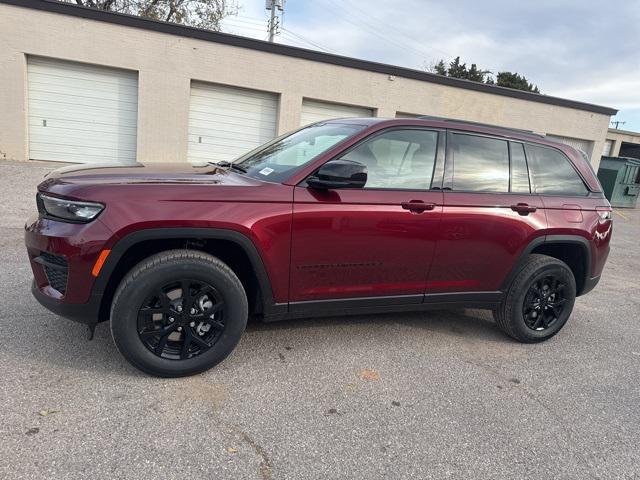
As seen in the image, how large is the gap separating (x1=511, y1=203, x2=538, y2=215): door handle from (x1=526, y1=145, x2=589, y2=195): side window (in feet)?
0.74

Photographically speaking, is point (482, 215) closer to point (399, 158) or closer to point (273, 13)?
point (399, 158)

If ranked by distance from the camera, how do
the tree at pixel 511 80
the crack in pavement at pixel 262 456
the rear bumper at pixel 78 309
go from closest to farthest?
the crack in pavement at pixel 262 456 < the rear bumper at pixel 78 309 < the tree at pixel 511 80

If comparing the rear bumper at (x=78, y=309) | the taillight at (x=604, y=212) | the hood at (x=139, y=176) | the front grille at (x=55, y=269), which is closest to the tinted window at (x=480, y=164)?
the taillight at (x=604, y=212)

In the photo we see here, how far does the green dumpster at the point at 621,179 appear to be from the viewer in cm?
1756

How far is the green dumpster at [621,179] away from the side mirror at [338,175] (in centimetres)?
1781

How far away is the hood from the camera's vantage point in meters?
2.87

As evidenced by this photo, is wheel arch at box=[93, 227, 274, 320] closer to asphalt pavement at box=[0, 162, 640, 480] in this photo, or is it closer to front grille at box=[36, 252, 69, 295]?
front grille at box=[36, 252, 69, 295]

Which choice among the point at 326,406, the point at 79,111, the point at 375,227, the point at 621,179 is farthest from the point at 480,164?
the point at 621,179

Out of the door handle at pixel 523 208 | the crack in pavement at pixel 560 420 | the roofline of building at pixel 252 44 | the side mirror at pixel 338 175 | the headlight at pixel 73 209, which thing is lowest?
the crack in pavement at pixel 560 420

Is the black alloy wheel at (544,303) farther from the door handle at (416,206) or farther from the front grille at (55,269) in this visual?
the front grille at (55,269)

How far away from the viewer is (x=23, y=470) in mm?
2125

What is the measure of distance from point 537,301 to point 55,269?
12.2 feet

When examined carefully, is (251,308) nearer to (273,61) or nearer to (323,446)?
(323,446)

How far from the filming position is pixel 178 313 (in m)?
2.94
